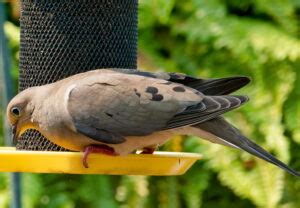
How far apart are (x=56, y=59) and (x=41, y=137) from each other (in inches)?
15.1

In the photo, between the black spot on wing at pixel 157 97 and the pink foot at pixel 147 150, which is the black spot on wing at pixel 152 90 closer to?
the black spot on wing at pixel 157 97

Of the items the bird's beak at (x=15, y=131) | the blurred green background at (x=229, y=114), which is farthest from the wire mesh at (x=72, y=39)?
the blurred green background at (x=229, y=114)

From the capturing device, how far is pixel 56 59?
4.46 meters

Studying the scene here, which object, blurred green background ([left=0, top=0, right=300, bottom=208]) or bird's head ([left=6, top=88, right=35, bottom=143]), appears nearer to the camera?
bird's head ([left=6, top=88, right=35, bottom=143])

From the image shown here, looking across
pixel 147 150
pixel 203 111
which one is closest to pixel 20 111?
pixel 147 150

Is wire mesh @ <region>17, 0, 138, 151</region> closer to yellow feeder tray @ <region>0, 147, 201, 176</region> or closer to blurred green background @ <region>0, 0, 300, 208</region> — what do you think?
yellow feeder tray @ <region>0, 147, 201, 176</region>

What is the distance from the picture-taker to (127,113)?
3949 millimetres

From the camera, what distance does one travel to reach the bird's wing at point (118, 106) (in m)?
3.93

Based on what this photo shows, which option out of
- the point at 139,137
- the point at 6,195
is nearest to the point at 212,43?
the point at 6,195

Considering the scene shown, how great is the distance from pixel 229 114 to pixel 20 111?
1.88 meters

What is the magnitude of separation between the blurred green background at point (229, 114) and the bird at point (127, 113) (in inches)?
62.3

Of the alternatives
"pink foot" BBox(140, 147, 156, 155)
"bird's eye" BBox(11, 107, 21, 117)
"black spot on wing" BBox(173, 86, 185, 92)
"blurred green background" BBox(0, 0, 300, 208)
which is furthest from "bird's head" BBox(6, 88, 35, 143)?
"blurred green background" BBox(0, 0, 300, 208)

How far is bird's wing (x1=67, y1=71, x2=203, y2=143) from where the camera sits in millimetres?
3926

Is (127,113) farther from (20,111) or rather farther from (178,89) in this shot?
(20,111)
